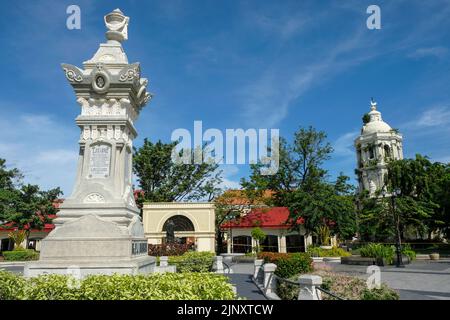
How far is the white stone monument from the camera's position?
8820 millimetres

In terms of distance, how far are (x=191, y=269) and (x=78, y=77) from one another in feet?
39.8

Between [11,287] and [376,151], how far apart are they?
54.7 metres

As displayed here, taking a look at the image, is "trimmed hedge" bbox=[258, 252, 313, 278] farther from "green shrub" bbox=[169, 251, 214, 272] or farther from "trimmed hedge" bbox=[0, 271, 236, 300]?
"trimmed hedge" bbox=[0, 271, 236, 300]

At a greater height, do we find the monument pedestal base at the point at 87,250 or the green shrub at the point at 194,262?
the monument pedestal base at the point at 87,250

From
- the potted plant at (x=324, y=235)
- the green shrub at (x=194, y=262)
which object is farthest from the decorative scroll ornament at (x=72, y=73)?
the potted plant at (x=324, y=235)

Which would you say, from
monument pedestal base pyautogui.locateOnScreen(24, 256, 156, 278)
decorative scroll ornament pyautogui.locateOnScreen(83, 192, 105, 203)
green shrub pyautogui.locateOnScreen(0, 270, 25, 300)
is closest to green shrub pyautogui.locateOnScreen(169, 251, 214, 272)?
decorative scroll ornament pyautogui.locateOnScreen(83, 192, 105, 203)

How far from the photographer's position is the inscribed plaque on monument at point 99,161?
10.1m

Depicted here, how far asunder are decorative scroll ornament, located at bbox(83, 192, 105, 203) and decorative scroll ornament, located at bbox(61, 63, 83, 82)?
378 centimetres

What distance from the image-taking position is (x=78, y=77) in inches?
409

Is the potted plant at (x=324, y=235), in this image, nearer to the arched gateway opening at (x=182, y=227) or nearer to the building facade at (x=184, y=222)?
the building facade at (x=184, y=222)

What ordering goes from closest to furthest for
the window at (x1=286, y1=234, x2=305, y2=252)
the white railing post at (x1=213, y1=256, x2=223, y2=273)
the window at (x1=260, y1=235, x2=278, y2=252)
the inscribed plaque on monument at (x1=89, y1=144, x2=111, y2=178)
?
the inscribed plaque on monument at (x1=89, y1=144, x2=111, y2=178), the white railing post at (x1=213, y1=256, x2=223, y2=273), the window at (x1=260, y1=235, x2=278, y2=252), the window at (x1=286, y1=234, x2=305, y2=252)

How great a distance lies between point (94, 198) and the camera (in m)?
9.64
